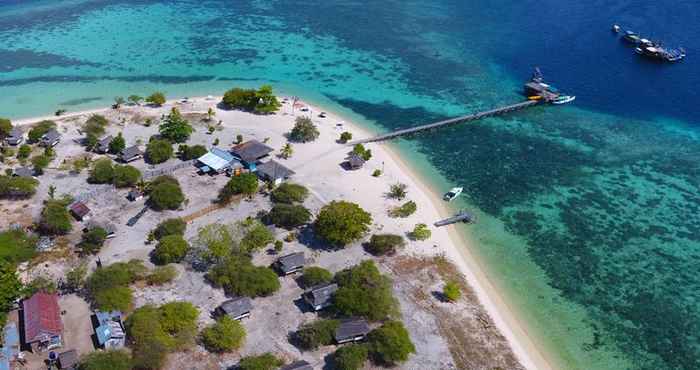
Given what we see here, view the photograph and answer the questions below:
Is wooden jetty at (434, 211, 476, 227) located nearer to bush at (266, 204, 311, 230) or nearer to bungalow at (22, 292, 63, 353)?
bush at (266, 204, 311, 230)

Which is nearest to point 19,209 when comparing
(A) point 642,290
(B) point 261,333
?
(B) point 261,333

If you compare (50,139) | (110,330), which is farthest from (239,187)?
(50,139)

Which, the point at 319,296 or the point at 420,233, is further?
the point at 420,233

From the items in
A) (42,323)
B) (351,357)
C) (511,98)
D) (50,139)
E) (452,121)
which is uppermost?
(511,98)

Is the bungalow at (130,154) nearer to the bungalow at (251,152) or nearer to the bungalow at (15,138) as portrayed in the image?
the bungalow at (251,152)

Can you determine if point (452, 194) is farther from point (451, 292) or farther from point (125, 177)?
point (125, 177)

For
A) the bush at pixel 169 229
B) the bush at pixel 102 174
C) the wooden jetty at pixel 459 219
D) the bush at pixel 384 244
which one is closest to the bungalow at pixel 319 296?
the bush at pixel 384 244

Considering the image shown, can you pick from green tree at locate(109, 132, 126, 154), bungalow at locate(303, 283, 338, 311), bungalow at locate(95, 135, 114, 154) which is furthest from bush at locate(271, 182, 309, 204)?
bungalow at locate(95, 135, 114, 154)
